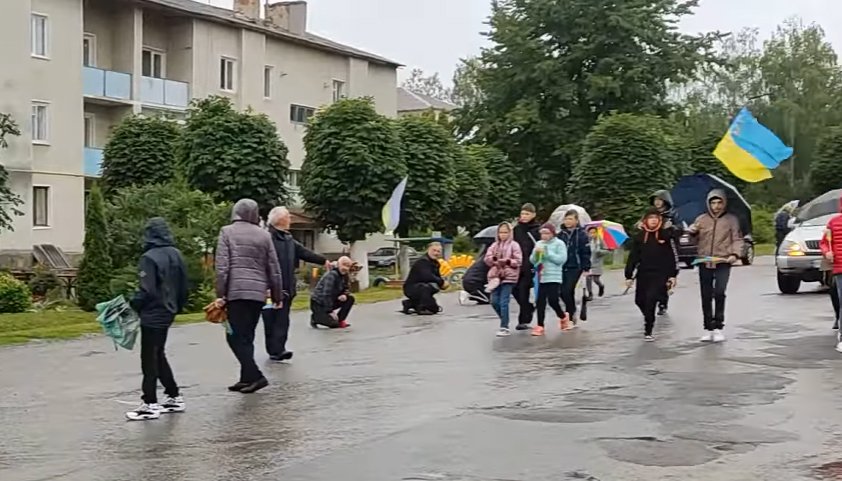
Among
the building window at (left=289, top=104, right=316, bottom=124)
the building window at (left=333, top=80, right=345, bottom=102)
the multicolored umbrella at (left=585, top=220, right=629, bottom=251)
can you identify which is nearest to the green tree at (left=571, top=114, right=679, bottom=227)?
the multicolored umbrella at (left=585, top=220, right=629, bottom=251)

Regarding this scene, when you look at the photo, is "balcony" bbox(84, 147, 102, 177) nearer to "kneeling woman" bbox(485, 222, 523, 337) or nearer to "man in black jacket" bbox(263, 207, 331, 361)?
"kneeling woman" bbox(485, 222, 523, 337)

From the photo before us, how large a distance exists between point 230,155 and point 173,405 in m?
23.0

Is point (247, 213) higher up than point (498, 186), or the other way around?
point (498, 186)

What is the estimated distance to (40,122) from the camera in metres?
40.8

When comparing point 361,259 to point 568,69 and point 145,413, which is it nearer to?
point 568,69

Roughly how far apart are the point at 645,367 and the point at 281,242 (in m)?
4.23

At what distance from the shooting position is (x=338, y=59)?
186 feet

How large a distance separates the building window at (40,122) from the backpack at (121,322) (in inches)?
1268

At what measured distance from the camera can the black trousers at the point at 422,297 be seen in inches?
844

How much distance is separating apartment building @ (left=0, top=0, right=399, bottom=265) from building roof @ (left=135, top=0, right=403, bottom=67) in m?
0.09

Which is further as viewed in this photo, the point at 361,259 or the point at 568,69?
the point at 568,69

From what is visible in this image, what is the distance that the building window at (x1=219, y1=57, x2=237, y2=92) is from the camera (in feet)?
162

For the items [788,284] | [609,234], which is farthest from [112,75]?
[788,284]

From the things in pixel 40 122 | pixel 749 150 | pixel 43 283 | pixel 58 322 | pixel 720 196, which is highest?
pixel 40 122
